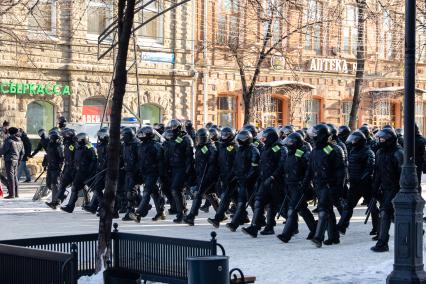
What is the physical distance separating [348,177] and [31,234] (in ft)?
17.0

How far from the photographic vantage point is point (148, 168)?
19281 mm

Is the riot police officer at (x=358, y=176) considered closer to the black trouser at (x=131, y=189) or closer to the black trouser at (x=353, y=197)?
the black trouser at (x=353, y=197)

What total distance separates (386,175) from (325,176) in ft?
3.00

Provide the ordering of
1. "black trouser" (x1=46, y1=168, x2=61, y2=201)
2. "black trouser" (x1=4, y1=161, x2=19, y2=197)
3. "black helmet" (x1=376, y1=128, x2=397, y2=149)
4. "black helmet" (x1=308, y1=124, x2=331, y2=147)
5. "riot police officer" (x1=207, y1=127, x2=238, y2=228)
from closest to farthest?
1. "black helmet" (x1=376, y1=128, x2=397, y2=149)
2. "black helmet" (x1=308, y1=124, x2=331, y2=147)
3. "riot police officer" (x1=207, y1=127, x2=238, y2=228)
4. "black trouser" (x1=46, y1=168, x2=61, y2=201)
5. "black trouser" (x1=4, y1=161, x2=19, y2=197)

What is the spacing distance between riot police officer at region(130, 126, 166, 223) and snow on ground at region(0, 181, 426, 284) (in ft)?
0.90

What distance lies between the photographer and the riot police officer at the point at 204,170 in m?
18.4

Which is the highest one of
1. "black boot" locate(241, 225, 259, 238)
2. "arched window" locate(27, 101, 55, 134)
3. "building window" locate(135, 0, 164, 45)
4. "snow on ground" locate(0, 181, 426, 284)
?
"building window" locate(135, 0, 164, 45)

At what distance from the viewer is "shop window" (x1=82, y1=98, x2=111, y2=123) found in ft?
118

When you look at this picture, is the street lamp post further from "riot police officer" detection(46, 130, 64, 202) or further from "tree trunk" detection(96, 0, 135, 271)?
"riot police officer" detection(46, 130, 64, 202)

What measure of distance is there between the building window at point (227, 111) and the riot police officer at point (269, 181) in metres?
23.9

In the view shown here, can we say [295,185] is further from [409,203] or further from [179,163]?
[409,203]

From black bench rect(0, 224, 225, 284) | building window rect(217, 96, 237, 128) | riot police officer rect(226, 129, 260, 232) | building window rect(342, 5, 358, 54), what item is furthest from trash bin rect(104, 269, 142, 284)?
building window rect(342, 5, 358, 54)

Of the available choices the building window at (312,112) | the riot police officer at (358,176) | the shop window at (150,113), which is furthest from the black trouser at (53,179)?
the building window at (312,112)

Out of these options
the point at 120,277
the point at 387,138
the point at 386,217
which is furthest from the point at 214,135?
the point at 120,277
